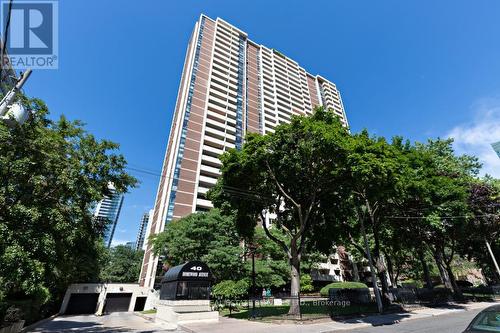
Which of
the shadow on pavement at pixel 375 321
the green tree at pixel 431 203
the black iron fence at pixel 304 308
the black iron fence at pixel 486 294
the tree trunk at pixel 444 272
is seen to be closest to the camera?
the shadow on pavement at pixel 375 321

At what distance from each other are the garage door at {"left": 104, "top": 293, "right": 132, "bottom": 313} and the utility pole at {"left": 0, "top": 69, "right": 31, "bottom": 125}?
36154 mm

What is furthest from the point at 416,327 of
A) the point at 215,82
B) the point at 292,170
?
the point at 215,82

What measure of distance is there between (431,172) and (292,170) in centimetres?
1396

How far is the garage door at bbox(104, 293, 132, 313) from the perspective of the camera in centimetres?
3694

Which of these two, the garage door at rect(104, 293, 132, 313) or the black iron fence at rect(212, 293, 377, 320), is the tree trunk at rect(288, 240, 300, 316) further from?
the garage door at rect(104, 293, 132, 313)

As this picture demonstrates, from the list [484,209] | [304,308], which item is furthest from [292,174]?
[484,209]

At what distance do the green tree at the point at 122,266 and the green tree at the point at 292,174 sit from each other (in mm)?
62176

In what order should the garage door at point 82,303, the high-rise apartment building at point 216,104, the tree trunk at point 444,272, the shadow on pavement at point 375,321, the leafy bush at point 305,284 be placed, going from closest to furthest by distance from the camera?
1. the shadow on pavement at point 375,321
2. the tree trunk at point 444,272
3. the garage door at point 82,303
4. the leafy bush at point 305,284
5. the high-rise apartment building at point 216,104

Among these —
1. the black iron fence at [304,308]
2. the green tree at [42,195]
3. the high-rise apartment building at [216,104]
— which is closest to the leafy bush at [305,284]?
the black iron fence at [304,308]

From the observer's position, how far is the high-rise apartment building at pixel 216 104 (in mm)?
52375

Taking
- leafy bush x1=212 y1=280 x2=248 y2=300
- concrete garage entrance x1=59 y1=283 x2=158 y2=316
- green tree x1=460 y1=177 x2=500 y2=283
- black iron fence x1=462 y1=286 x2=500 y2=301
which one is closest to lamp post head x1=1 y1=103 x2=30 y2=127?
leafy bush x1=212 y1=280 x2=248 y2=300

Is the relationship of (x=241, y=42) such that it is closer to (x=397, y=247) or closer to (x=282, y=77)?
(x=282, y=77)

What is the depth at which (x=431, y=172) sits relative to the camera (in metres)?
21.7

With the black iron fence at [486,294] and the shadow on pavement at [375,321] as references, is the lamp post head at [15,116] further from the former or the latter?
the black iron fence at [486,294]
